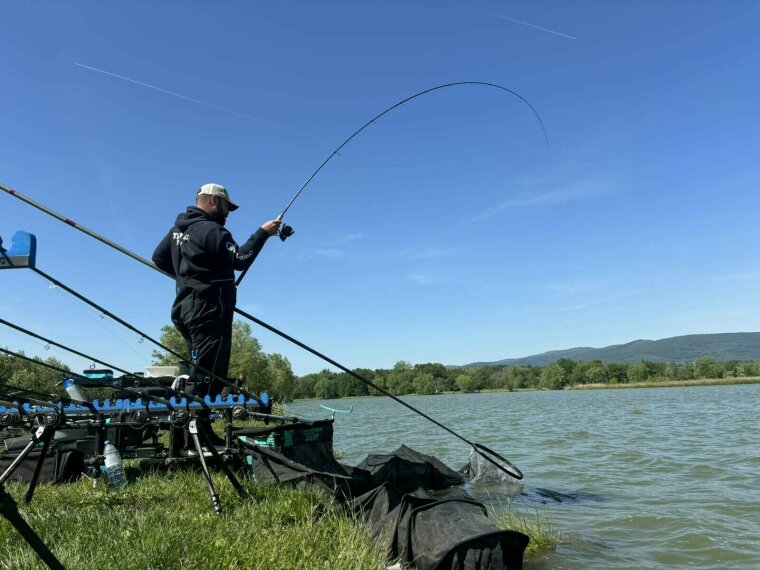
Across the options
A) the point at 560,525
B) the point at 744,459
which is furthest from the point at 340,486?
the point at 744,459

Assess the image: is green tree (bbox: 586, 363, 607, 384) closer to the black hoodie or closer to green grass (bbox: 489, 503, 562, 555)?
green grass (bbox: 489, 503, 562, 555)

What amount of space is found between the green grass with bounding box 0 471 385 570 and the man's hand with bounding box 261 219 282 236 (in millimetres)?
2322

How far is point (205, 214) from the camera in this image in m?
5.45

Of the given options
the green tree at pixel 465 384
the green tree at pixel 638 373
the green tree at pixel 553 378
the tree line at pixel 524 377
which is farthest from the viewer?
the green tree at pixel 465 384

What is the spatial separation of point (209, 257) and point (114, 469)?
2.03 metres

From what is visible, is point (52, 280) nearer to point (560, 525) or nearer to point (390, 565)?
point (390, 565)

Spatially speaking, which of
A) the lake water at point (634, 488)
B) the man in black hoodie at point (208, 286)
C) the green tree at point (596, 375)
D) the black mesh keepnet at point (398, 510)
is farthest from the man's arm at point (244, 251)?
the green tree at point (596, 375)

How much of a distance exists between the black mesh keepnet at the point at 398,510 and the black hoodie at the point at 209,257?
137cm

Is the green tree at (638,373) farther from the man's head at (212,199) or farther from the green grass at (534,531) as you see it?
the man's head at (212,199)

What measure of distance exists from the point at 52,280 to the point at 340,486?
2809 mm

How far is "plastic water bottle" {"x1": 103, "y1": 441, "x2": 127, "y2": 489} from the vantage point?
184 inches

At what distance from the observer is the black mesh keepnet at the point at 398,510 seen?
3.40 meters

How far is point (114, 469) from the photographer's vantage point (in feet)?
15.5

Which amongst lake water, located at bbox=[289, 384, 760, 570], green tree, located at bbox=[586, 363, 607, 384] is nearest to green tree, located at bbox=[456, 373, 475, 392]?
green tree, located at bbox=[586, 363, 607, 384]
